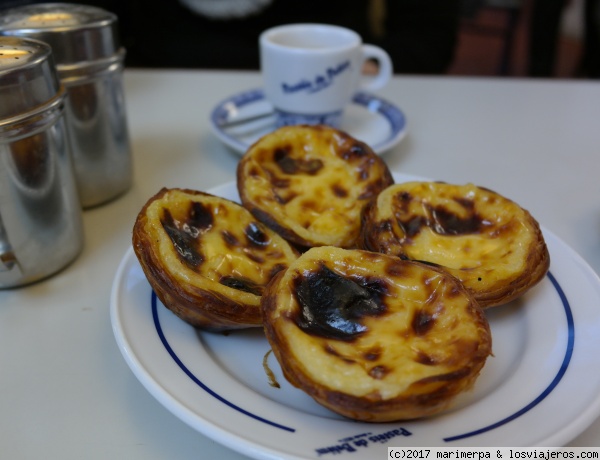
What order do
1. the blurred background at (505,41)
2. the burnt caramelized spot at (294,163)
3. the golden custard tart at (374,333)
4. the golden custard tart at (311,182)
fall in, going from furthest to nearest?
1. the blurred background at (505,41)
2. the burnt caramelized spot at (294,163)
3. the golden custard tart at (311,182)
4. the golden custard tart at (374,333)

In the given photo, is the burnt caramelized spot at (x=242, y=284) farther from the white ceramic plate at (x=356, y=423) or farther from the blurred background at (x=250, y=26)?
the blurred background at (x=250, y=26)

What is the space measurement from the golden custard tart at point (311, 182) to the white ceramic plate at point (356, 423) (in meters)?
0.21

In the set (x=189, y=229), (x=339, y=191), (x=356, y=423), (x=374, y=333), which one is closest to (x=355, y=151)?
(x=339, y=191)

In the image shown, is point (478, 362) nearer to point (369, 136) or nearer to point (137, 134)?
point (369, 136)

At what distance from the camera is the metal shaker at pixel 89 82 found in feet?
3.51

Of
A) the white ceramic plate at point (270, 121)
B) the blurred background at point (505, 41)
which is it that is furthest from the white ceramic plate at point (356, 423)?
the blurred background at point (505, 41)

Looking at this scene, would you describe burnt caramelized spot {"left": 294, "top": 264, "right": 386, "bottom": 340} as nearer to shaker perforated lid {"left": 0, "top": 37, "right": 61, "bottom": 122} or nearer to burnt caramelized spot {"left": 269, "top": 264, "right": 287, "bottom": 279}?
burnt caramelized spot {"left": 269, "top": 264, "right": 287, "bottom": 279}

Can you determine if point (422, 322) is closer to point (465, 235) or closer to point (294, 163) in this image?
point (465, 235)

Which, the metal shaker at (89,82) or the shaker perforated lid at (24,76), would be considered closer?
the shaker perforated lid at (24,76)

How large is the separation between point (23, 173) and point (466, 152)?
1.06m

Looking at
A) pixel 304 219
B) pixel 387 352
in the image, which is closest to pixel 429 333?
pixel 387 352

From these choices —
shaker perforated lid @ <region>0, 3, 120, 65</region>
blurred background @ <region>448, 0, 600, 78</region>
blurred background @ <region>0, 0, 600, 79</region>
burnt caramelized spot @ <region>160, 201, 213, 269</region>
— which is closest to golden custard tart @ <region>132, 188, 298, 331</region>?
burnt caramelized spot @ <region>160, 201, 213, 269</region>

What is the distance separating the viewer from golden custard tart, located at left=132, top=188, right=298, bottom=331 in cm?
80

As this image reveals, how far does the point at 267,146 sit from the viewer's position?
111cm
